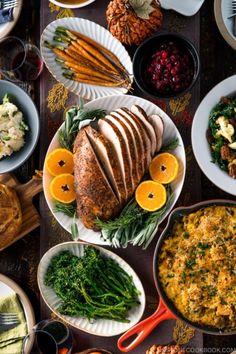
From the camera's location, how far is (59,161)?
3.66 metres

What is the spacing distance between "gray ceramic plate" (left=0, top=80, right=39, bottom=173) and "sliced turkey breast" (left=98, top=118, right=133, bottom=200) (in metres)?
0.44

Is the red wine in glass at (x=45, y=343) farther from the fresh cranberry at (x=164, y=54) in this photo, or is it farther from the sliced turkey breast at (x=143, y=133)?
the fresh cranberry at (x=164, y=54)

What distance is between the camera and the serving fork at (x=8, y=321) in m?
3.84

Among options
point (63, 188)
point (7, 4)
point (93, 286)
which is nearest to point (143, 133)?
point (63, 188)

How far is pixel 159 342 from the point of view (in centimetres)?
369

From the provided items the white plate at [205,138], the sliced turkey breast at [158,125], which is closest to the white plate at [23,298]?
the sliced turkey breast at [158,125]

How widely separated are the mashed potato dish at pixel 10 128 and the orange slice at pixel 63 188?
0.33 m

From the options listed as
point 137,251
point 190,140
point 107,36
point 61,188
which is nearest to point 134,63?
point 107,36

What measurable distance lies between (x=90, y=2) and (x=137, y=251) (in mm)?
1390

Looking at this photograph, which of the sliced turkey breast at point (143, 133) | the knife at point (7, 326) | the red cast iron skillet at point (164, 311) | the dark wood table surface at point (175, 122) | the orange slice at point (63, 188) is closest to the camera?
the red cast iron skillet at point (164, 311)

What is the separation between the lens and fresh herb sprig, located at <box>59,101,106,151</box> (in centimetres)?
365

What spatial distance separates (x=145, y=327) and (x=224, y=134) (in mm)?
1088

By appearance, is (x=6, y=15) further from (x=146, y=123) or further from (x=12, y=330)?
(x=12, y=330)

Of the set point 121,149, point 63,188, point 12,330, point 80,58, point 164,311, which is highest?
point 80,58
